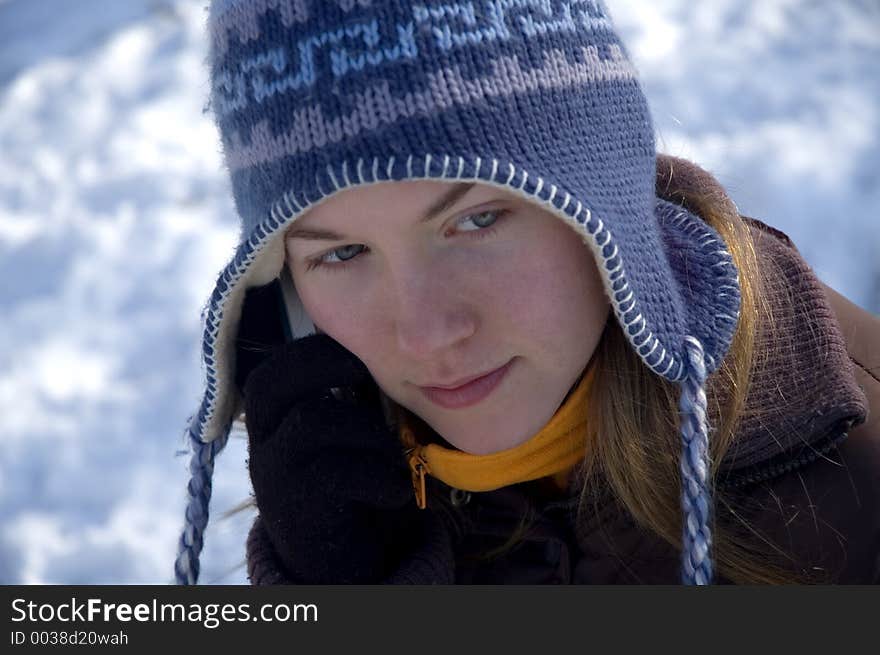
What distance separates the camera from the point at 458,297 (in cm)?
138

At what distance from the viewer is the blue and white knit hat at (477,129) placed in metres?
1.29

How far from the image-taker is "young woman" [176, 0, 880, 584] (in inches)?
51.9

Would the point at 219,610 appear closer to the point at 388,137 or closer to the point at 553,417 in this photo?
the point at 553,417

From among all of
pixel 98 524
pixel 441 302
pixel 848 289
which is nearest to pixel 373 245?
pixel 441 302

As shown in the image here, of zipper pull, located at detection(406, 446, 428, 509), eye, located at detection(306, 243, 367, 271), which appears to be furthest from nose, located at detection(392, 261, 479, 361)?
zipper pull, located at detection(406, 446, 428, 509)

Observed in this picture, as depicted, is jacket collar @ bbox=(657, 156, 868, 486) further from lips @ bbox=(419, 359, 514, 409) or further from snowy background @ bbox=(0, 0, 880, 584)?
snowy background @ bbox=(0, 0, 880, 584)

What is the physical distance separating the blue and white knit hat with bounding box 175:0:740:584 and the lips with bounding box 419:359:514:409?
0.68ft

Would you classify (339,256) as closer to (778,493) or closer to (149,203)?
(778,493)

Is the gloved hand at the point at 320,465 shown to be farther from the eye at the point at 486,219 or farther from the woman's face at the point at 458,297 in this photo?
the eye at the point at 486,219

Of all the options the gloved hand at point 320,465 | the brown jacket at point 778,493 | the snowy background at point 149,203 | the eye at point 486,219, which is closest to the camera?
the eye at point 486,219

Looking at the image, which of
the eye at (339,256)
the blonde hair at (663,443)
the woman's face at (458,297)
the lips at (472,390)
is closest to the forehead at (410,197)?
the woman's face at (458,297)

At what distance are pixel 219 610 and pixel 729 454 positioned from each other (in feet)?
2.76

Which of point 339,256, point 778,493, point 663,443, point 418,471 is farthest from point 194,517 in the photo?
point 778,493

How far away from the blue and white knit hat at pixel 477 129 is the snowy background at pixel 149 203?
76 cm
